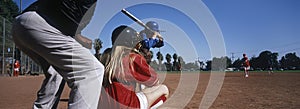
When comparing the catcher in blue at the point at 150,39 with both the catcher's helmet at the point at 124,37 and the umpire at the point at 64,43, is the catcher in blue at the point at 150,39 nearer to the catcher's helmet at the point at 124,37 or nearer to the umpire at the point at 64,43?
the catcher's helmet at the point at 124,37

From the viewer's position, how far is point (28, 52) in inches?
74.9

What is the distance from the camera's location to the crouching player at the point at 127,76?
2.17 meters

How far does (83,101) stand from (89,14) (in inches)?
23.7

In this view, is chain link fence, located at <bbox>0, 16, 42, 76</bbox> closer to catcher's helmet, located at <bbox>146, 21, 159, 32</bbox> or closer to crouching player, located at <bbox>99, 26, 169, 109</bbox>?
catcher's helmet, located at <bbox>146, 21, 159, 32</bbox>

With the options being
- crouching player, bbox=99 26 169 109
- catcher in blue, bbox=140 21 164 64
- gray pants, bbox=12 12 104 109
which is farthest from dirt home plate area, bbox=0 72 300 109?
gray pants, bbox=12 12 104 109

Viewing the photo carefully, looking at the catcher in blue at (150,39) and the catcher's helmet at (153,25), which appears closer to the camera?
the catcher in blue at (150,39)

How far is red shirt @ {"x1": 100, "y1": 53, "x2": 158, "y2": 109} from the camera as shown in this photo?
7.09ft

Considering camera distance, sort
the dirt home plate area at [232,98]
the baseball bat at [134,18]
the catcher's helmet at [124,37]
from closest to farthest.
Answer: the catcher's helmet at [124,37]
the baseball bat at [134,18]
the dirt home plate area at [232,98]

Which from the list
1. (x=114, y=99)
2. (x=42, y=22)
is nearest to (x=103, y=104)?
(x=114, y=99)

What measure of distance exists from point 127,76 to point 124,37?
0.42m

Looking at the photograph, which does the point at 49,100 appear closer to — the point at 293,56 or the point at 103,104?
the point at 103,104

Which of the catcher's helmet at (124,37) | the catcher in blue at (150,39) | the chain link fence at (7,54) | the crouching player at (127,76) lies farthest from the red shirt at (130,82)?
the chain link fence at (7,54)

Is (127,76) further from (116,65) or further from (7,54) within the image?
(7,54)

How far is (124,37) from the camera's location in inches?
97.8
